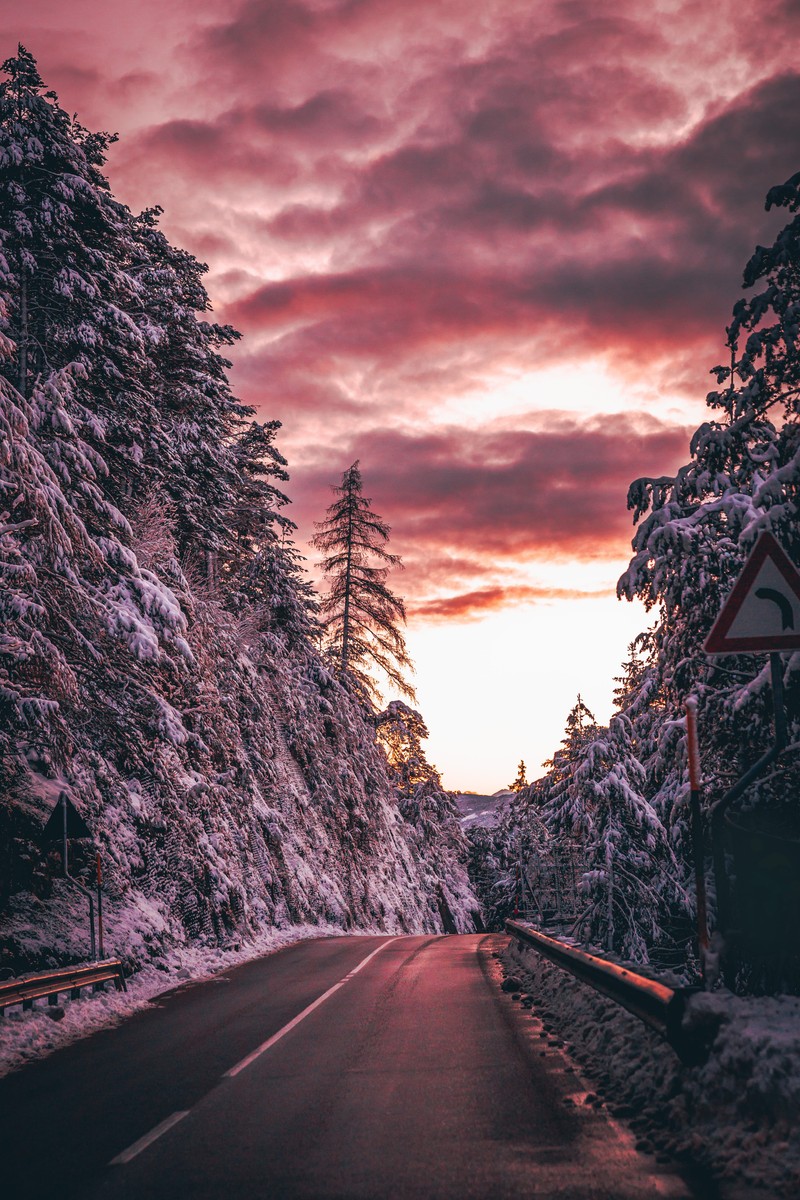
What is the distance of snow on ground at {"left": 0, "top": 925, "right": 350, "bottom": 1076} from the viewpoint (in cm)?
1006

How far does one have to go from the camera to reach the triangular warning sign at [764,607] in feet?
20.9

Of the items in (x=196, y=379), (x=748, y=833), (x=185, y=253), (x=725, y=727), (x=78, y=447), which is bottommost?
(x=748, y=833)

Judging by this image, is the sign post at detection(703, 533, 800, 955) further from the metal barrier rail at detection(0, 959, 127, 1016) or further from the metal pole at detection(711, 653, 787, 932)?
the metal barrier rail at detection(0, 959, 127, 1016)

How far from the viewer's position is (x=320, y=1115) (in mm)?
6488

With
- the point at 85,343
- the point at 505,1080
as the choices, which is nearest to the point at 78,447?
the point at 85,343

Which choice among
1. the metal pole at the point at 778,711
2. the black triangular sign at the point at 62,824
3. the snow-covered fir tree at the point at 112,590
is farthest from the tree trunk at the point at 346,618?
the metal pole at the point at 778,711

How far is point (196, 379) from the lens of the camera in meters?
30.6

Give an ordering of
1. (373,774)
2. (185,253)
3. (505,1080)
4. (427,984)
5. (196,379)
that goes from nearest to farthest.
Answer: (505,1080) → (427,984) → (196,379) → (185,253) → (373,774)

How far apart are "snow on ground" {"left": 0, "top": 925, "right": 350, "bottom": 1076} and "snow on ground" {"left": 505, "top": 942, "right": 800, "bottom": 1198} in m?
5.97

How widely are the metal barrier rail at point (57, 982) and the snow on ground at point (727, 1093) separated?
6.82 meters

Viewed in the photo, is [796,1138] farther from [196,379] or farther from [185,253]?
[185,253]

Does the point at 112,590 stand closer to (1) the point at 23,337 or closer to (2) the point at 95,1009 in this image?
(1) the point at 23,337

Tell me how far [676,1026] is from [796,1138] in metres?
1.32

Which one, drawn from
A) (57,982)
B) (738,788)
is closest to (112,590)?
(57,982)
